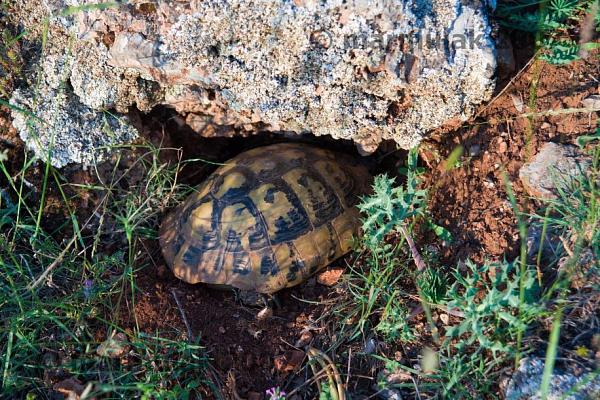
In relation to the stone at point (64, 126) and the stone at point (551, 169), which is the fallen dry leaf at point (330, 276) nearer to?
the stone at point (551, 169)

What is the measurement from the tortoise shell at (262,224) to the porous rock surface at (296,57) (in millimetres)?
388

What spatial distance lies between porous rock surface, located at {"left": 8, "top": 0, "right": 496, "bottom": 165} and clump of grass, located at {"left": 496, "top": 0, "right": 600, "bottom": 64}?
0.97 ft

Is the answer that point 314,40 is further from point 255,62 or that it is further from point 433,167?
point 433,167

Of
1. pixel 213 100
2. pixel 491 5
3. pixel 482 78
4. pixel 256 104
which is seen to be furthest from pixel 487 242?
pixel 213 100

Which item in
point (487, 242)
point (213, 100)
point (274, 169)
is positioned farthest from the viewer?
point (274, 169)

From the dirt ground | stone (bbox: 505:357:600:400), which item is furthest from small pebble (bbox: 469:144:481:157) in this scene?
stone (bbox: 505:357:600:400)

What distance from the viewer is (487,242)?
2.56 m

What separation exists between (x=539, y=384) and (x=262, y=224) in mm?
1618

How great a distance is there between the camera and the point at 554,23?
2660 mm

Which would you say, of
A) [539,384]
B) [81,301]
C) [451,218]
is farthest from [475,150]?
[81,301]

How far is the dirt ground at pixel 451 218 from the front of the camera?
2.59 m

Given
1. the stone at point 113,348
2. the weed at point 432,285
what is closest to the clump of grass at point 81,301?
the stone at point 113,348

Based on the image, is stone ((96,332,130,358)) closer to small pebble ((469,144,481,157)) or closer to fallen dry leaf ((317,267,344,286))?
fallen dry leaf ((317,267,344,286))

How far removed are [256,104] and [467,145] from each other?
115 cm
